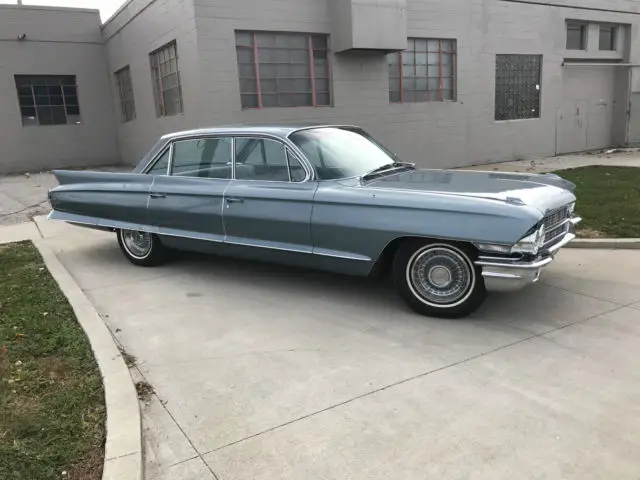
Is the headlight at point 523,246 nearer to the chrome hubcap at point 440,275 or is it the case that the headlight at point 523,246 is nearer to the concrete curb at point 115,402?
the chrome hubcap at point 440,275

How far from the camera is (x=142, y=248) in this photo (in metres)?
6.35

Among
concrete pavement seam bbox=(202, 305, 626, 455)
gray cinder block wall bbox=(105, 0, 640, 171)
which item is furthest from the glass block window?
concrete pavement seam bbox=(202, 305, 626, 455)

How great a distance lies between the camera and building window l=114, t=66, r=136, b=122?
16.7 meters

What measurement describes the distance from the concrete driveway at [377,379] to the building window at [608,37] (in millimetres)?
14838

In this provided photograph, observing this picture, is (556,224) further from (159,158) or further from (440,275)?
(159,158)

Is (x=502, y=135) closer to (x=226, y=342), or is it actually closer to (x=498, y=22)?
(x=498, y=22)

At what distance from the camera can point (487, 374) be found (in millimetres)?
3549

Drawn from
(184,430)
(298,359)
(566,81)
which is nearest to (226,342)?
(298,359)

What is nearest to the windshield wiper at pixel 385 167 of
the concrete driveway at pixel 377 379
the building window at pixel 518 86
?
the concrete driveway at pixel 377 379

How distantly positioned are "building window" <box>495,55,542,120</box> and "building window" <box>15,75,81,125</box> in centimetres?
1348

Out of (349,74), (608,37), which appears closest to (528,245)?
(349,74)

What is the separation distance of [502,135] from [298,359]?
13.5m

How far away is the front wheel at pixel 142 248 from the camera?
6219 mm

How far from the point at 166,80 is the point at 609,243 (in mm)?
10580
